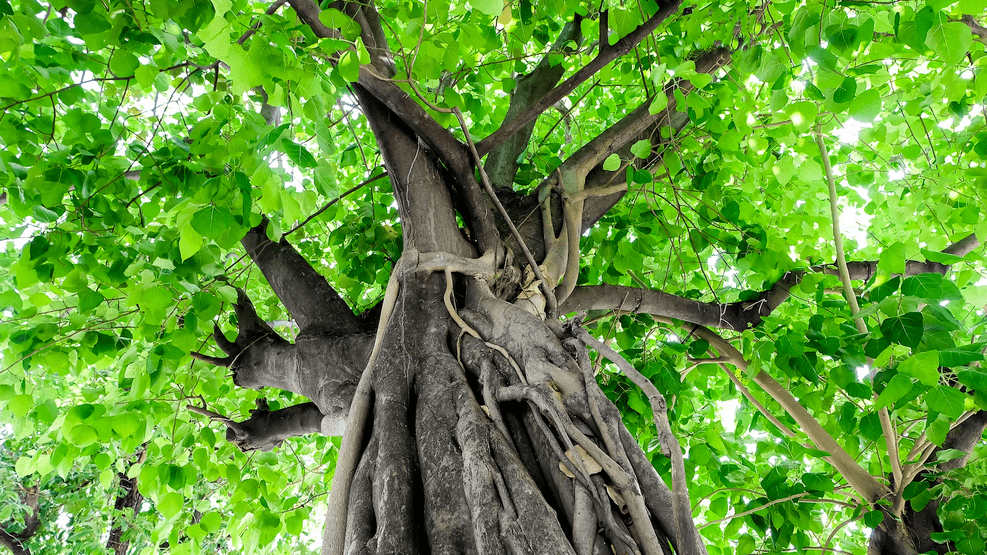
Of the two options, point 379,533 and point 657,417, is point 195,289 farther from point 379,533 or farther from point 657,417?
point 657,417

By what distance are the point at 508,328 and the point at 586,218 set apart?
1281mm

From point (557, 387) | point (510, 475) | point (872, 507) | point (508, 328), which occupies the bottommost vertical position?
point (872, 507)

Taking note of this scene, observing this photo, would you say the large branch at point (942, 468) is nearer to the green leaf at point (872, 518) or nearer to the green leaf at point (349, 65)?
the green leaf at point (872, 518)

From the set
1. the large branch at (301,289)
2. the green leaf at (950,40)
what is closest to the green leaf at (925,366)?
the green leaf at (950,40)

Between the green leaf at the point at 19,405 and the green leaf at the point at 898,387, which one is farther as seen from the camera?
the green leaf at the point at 19,405

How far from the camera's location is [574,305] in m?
3.04

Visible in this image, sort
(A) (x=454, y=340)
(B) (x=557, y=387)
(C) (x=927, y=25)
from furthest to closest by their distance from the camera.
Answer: (A) (x=454, y=340), (B) (x=557, y=387), (C) (x=927, y=25)

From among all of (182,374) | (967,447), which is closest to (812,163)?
(967,447)

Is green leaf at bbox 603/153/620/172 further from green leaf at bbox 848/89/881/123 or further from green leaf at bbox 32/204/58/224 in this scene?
green leaf at bbox 32/204/58/224

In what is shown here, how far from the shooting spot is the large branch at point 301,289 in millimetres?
2734

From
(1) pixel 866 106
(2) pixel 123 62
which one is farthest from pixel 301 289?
(1) pixel 866 106

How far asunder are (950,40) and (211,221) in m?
2.30

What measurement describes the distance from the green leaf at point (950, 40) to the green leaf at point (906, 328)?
78 centimetres

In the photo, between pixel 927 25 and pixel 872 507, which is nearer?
pixel 927 25
